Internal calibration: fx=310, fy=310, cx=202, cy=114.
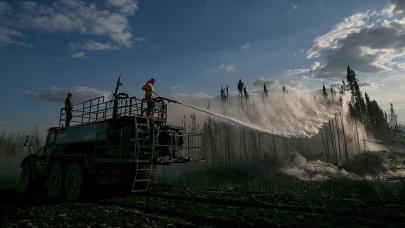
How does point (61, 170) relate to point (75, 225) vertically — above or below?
above

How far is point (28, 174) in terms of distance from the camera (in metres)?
17.1

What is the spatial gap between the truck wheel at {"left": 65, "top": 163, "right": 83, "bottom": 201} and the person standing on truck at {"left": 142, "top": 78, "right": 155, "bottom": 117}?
397 centimetres

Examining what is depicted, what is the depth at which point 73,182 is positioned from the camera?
46.0 feet

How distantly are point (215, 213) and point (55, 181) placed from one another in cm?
943

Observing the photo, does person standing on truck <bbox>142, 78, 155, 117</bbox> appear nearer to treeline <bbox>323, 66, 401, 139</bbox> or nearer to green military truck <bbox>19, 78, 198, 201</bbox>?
green military truck <bbox>19, 78, 198, 201</bbox>

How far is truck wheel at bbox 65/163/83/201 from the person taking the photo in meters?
13.6

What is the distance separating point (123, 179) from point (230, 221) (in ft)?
23.6

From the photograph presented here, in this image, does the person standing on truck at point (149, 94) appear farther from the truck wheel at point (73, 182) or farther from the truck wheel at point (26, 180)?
the truck wheel at point (26, 180)

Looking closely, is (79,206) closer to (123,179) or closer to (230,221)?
(123,179)

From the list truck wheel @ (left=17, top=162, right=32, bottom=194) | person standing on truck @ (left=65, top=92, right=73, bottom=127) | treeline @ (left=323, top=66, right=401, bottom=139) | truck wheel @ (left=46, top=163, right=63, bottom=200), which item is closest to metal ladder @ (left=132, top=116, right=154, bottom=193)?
truck wheel @ (left=46, top=163, right=63, bottom=200)

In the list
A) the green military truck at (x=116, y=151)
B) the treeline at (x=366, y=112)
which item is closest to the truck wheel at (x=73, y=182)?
the green military truck at (x=116, y=151)

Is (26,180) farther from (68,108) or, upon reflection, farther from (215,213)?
(215,213)

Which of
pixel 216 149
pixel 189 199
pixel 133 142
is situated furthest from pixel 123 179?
pixel 216 149

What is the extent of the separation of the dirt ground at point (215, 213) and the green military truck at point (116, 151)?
1343mm
